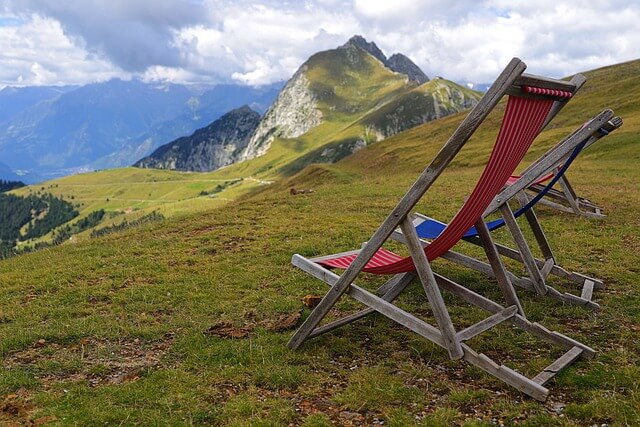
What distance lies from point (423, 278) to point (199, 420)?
10.6 ft

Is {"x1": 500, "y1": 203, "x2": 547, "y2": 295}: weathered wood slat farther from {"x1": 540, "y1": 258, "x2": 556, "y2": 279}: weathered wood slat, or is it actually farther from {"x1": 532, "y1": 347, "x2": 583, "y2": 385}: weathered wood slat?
{"x1": 532, "y1": 347, "x2": 583, "y2": 385}: weathered wood slat

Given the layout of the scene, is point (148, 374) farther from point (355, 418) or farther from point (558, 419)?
point (558, 419)

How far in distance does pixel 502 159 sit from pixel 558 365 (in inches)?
110

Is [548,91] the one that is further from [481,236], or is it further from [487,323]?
[487,323]

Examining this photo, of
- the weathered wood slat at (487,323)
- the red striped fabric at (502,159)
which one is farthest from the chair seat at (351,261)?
the weathered wood slat at (487,323)

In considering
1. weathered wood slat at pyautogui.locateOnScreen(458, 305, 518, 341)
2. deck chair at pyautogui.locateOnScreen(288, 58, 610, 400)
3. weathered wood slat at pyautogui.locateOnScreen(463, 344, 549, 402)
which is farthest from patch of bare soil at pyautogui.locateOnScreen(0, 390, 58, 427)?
weathered wood slat at pyautogui.locateOnScreen(458, 305, 518, 341)

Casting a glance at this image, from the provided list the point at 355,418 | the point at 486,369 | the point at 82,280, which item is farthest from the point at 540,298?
the point at 82,280

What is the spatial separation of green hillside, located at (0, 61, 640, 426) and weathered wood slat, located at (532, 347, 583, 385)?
0.13 m

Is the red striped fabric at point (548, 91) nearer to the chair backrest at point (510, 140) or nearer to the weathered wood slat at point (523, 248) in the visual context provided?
the chair backrest at point (510, 140)

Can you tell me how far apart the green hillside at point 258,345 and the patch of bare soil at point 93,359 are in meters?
0.03

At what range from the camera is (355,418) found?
5539 mm

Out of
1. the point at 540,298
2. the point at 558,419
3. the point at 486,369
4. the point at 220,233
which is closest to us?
the point at 558,419

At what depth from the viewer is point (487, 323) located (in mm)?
6848

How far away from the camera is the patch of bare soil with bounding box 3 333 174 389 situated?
6.87 metres
